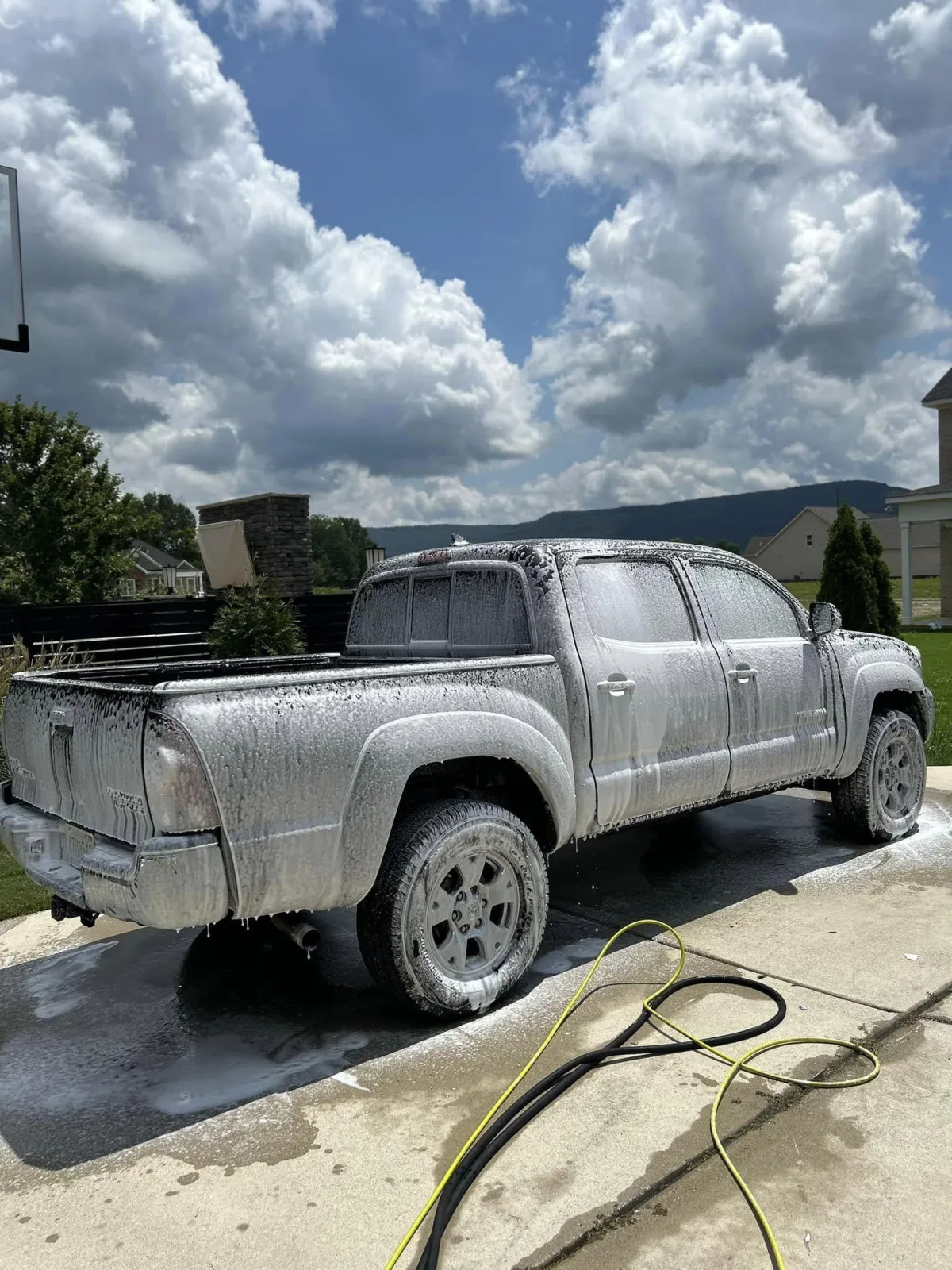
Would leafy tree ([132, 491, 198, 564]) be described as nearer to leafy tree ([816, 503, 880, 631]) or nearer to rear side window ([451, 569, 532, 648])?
leafy tree ([816, 503, 880, 631])

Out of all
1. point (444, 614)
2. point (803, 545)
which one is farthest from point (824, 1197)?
point (803, 545)

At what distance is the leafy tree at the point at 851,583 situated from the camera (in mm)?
19562

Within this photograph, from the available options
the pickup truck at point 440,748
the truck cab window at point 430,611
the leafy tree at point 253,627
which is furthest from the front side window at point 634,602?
the leafy tree at point 253,627

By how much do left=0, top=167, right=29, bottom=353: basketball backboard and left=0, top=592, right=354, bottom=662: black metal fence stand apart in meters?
3.06

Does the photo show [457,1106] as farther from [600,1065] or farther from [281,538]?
[281,538]

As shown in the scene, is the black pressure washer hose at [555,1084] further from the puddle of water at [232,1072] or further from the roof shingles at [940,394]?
the roof shingles at [940,394]

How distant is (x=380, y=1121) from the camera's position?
2.98 metres

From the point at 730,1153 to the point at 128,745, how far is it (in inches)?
82.6

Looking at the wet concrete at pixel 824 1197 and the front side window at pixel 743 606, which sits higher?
the front side window at pixel 743 606

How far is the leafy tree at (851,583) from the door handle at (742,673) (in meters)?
15.4

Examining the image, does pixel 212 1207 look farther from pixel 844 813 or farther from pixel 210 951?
pixel 844 813

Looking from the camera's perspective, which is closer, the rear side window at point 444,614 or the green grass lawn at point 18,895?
the rear side window at point 444,614

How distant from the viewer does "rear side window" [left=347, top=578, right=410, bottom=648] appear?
4965 millimetres

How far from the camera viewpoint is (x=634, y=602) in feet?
14.9
